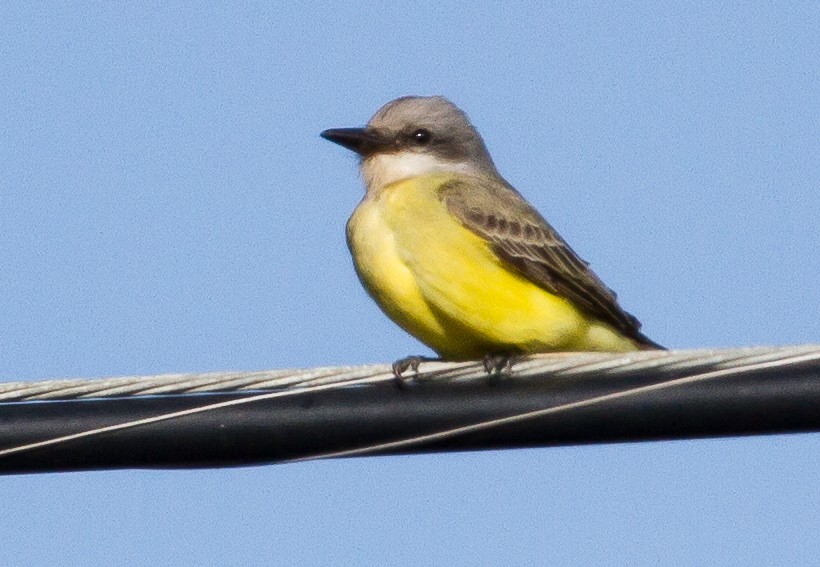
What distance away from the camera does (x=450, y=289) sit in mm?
6910

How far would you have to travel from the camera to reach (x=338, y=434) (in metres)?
4.51

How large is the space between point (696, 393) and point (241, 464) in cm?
130

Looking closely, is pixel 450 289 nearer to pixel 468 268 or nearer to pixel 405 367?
pixel 468 268

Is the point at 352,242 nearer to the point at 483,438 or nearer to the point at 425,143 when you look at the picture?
the point at 425,143

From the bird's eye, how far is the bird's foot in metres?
2.07

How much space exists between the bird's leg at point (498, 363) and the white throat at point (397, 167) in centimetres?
147

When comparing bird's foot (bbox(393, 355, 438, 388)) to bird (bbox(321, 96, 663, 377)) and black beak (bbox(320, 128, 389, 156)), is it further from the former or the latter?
black beak (bbox(320, 128, 389, 156))

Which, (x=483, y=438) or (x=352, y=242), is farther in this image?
(x=352, y=242)

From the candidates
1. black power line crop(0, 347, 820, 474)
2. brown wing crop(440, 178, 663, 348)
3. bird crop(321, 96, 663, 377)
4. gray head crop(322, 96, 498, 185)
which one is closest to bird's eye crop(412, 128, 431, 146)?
gray head crop(322, 96, 498, 185)

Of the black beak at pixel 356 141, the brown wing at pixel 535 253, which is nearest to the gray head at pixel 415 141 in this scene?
the black beak at pixel 356 141

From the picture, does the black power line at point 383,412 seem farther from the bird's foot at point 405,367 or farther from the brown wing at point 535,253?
the brown wing at point 535,253

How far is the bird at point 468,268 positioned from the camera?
696 cm

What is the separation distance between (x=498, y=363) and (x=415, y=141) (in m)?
3.00

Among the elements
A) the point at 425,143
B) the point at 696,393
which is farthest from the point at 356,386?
the point at 425,143
